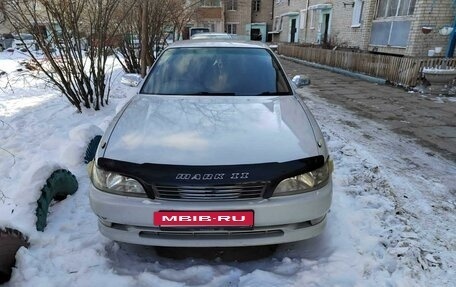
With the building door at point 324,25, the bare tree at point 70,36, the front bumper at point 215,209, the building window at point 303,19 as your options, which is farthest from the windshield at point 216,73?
the building window at point 303,19

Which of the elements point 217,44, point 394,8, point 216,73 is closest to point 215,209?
point 216,73

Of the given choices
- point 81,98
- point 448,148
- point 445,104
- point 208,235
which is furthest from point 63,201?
point 445,104

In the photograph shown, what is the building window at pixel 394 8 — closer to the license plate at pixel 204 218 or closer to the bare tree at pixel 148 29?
the bare tree at pixel 148 29

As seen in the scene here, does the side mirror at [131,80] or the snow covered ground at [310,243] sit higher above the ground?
the side mirror at [131,80]

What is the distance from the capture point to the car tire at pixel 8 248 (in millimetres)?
2121

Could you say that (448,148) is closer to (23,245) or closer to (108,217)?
(108,217)

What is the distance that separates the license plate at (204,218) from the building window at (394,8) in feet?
40.6

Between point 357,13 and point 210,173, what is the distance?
16638mm

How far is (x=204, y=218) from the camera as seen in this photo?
199cm

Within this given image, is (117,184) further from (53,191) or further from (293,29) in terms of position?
(293,29)

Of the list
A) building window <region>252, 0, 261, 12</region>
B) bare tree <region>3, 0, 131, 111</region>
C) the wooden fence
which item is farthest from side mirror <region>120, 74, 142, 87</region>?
building window <region>252, 0, 261, 12</region>

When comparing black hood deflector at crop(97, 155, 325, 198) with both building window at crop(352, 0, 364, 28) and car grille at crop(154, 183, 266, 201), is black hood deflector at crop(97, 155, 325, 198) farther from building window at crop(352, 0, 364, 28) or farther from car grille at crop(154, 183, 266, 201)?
building window at crop(352, 0, 364, 28)

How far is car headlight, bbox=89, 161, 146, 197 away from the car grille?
0.44ft

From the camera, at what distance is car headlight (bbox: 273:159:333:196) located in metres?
2.08
